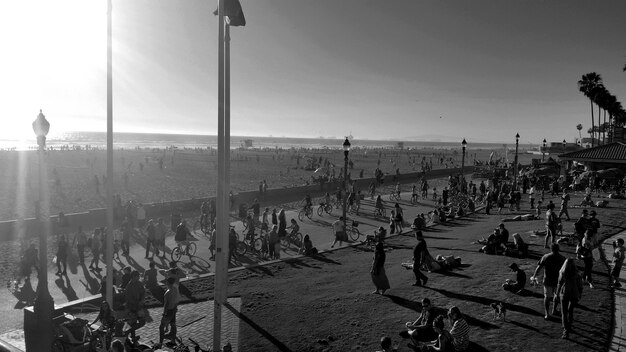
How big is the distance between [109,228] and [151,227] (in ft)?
17.6

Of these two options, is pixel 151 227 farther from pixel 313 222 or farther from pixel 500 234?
pixel 500 234

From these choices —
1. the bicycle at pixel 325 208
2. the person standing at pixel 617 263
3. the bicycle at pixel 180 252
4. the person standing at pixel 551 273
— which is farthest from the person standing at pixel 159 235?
the person standing at pixel 617 263

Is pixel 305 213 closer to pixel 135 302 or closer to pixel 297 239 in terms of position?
pixel 297 239

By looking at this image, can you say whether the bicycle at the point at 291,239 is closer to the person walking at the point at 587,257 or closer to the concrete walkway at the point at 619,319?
the person walking at the point at 587,257

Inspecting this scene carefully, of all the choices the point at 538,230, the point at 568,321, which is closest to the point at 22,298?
the point at 568,321

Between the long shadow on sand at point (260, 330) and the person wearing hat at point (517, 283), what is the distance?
19.4 feet

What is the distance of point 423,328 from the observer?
9031 mm

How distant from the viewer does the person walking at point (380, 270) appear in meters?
11.7

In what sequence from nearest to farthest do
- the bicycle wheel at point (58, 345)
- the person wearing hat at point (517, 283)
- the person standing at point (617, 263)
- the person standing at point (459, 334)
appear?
1. the bicycle wheel at point (58, 345)
2. the person standing at point (459, 334)
3. the person wearing hat at point (517, 283)
4. the person standing at point (617, 263)

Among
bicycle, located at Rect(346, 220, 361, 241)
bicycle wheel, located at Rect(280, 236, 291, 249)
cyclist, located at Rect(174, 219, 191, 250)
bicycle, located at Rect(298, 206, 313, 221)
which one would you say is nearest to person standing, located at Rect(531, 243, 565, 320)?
bicycle, located at Rect(346, 220, 361, 241)

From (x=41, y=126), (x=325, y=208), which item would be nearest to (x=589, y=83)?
(x=325, y=208)

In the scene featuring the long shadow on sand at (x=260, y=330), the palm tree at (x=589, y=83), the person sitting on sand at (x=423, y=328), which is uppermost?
the palm tree at (x=589, y=83)

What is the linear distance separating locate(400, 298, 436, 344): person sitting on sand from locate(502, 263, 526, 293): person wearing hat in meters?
3.20

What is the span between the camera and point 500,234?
50.6ft
